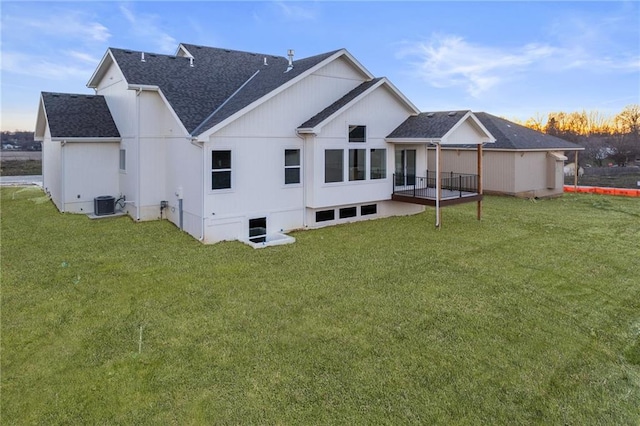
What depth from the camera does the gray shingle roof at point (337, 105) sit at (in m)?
12.1

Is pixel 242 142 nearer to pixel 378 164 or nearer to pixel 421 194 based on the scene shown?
pixel 378 164

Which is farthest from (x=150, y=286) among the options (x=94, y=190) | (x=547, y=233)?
(x=547, y=233)

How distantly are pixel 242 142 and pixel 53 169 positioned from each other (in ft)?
33.3

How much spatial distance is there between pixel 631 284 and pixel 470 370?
18.0 feet

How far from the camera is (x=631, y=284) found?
805cm

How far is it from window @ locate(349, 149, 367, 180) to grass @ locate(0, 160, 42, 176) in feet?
96.8

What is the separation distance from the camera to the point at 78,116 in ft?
48.5

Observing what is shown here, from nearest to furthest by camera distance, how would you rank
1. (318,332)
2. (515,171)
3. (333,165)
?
(318,332), (333,165), (515,171)

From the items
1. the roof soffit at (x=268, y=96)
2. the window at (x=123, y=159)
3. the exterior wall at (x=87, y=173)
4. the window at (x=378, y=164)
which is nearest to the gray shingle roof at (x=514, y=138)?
the window at (x=378, y=164)

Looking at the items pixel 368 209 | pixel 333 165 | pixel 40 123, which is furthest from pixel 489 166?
pixel 40 123

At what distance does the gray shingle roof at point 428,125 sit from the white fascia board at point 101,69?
1005cm

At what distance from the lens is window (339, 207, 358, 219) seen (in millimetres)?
13289

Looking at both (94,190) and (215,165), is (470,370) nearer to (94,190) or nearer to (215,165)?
(215,165)

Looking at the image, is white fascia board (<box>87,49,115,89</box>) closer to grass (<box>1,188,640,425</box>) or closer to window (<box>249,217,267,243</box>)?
grass (<box>1,188,640,425</box>)
